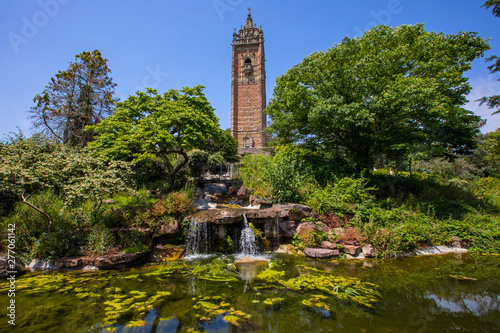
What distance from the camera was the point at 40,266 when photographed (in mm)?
5973

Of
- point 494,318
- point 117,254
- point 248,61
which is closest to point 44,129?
point 117,254

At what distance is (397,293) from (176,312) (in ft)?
13.3

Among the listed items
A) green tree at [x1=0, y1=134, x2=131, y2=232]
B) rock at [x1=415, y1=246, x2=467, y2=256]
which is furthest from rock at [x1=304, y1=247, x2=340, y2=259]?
green tree at [x1=0, y1=134, x2=131, y2=232]

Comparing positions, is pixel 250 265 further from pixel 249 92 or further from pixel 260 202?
pixel 249 92

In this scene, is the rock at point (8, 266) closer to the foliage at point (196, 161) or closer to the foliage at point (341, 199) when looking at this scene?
the foliage at point (341, 199)

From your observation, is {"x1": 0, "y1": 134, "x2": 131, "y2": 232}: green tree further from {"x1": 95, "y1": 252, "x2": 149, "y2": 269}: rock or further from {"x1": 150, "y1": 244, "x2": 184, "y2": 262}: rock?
{"x1": 150, "y1": 244, "x2": 184, "y2": 262}: rock

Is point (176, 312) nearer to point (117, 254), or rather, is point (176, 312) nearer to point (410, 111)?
point (117, 254)

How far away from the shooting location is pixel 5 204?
7133mm

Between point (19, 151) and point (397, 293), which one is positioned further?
point (19, 151)

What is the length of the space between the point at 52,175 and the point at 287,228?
7636 millimetres

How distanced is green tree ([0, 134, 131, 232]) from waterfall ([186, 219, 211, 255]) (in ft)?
9.03

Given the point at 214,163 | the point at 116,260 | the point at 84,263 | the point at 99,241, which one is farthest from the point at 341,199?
the point at 214,163

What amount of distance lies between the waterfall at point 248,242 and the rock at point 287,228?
45.5 inches

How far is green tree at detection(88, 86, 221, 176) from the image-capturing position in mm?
10008
